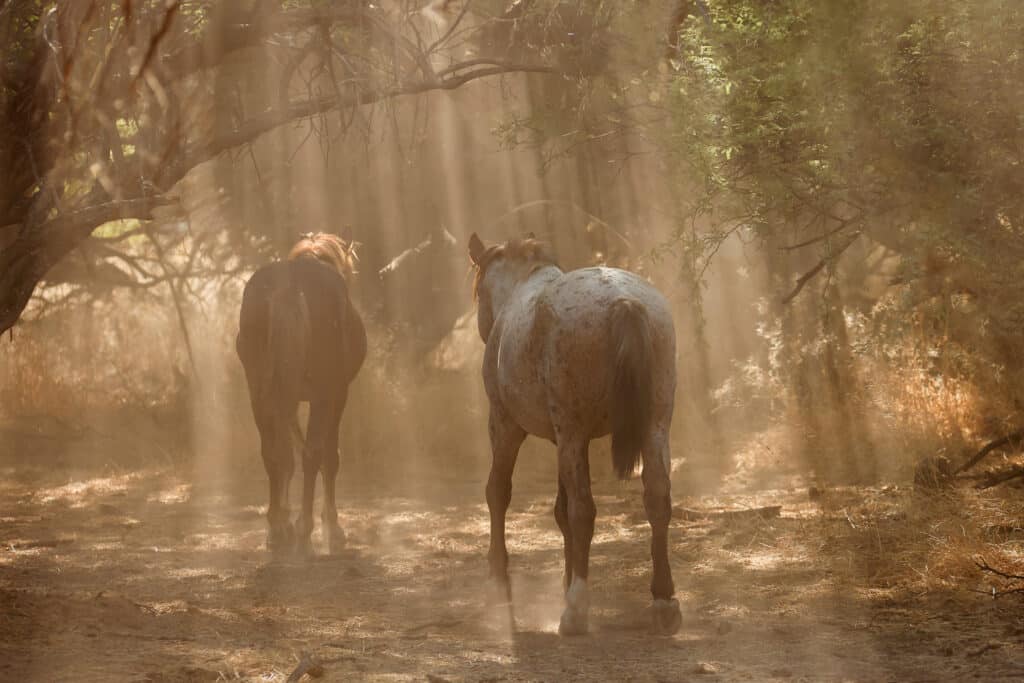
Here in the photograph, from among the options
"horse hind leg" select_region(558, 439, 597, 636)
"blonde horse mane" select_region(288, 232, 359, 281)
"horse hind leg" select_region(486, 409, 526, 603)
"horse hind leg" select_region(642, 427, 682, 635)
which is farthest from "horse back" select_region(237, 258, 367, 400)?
"horse hind leg" select_region(642, 427, 682, 635)

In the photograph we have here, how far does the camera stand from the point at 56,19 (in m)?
5.66

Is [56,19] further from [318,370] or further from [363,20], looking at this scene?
[318,370]

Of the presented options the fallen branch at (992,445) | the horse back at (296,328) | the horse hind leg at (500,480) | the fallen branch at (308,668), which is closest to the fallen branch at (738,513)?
the fallen branch at (992,445)

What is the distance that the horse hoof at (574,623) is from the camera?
5309mm

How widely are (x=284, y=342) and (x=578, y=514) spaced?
3.38 m

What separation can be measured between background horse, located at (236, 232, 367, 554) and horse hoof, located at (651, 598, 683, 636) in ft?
11.2

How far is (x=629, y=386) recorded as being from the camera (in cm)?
518

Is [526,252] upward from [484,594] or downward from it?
upward

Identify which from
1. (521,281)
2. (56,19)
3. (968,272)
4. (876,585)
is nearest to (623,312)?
(521,281)

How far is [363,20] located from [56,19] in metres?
2.00

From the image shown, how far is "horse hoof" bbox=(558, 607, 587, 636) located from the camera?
209 inches

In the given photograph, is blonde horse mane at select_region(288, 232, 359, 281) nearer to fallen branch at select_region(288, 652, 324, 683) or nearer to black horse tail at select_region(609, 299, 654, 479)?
black horse tail at select_region(609, 299, 654, 479)

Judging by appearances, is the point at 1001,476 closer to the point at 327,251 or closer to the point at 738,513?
the point at 738,513

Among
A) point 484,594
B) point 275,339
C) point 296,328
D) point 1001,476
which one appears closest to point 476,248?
point 296,328
